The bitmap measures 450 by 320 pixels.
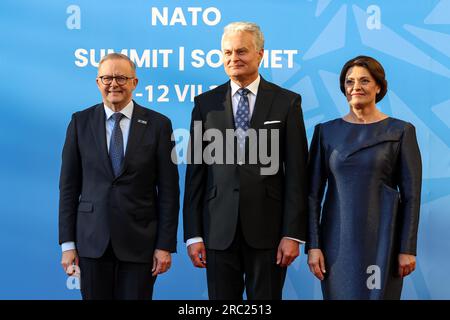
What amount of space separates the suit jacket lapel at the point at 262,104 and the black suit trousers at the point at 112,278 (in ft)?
2.61

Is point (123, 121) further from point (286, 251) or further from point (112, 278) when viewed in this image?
point (286, 251)

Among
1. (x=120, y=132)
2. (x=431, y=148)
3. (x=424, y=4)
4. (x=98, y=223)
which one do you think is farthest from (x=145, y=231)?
(x=424, y=4)

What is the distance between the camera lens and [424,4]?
14.9 ft

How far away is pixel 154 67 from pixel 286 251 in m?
1.53

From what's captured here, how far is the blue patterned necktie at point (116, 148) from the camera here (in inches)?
143

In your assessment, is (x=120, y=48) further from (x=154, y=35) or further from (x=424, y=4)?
(x=424, y=4)

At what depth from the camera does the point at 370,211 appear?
358cm

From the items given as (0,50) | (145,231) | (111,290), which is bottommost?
(111,290)

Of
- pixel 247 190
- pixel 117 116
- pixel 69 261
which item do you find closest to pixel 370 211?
pixel 247 190

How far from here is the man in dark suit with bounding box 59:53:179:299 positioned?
3602 mm

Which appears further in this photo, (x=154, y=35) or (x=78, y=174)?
(x=154, y=35)

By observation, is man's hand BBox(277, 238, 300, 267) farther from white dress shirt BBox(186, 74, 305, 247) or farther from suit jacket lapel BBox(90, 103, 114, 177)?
suit jacket lapel BBox(90, 103, 114, 177)

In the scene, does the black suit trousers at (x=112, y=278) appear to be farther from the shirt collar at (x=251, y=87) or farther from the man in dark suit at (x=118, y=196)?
the shirt collar at (x=251, y=87)

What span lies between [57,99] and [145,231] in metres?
1.27
